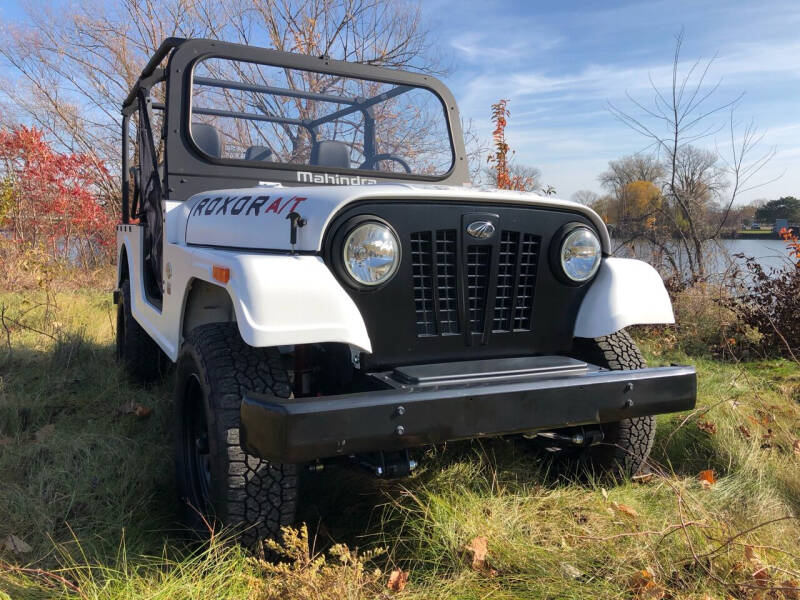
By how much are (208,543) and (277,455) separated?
537mm

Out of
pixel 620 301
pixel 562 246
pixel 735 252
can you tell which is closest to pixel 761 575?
pixel 620 301

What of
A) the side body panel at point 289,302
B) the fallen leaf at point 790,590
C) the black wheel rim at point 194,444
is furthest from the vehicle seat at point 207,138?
the fallen leaf at point 790,590

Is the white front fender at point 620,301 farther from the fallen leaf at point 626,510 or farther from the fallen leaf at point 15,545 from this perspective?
the fallen leaf at point 15,545

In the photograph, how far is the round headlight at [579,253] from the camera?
2342 mm

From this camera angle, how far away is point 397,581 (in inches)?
77.5

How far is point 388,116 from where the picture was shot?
367 centimetres

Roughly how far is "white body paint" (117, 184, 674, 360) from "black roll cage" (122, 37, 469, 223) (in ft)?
0.57

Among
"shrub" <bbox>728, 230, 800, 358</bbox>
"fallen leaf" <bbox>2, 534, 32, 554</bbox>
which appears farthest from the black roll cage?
"shrub" <bbox>728, 230, 800, 358</bbox>

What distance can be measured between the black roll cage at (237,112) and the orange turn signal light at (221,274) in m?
1.10

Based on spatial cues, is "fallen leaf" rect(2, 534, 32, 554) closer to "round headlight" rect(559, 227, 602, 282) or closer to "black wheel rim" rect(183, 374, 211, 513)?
"black wheel rim" rect(183, 374, 211, 513)

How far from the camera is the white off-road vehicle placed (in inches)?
72.1

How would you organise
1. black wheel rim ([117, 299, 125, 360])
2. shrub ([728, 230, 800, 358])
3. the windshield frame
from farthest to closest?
shrub ([728, 230, 800, 358]), black wheel rim ([117, 299, 125, 360]), the windshield frame

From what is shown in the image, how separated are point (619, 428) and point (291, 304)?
57.8 inches

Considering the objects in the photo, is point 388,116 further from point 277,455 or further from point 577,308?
point 277,455
